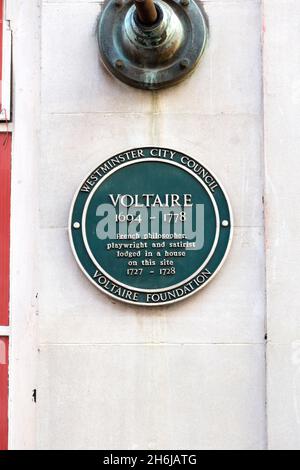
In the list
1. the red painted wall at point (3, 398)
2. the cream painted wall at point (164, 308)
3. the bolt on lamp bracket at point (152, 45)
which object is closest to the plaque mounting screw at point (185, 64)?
the bolt on lamp bracket at point (152, 45)

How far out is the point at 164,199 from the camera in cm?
759

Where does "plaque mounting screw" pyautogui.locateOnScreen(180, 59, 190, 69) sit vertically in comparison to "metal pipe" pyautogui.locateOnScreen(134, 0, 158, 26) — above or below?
below

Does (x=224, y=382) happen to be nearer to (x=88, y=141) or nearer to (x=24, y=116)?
(x=88, y=141)

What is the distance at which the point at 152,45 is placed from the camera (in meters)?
7.66

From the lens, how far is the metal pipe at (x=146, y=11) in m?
7.21

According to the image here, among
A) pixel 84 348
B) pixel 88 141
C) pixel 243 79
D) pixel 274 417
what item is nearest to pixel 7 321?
pixel 84 348

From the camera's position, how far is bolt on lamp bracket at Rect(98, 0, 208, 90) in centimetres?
768

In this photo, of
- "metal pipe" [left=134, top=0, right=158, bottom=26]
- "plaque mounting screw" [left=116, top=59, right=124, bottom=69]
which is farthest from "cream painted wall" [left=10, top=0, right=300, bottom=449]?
"metal pipe" [left=134, top=0, right=158, bottom=26]

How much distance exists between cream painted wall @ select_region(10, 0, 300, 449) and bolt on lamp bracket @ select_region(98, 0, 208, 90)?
0.11 metres

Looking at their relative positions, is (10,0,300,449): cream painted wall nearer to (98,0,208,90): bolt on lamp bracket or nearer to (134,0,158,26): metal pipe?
(98,0,208,90): bolt on lamp bracket

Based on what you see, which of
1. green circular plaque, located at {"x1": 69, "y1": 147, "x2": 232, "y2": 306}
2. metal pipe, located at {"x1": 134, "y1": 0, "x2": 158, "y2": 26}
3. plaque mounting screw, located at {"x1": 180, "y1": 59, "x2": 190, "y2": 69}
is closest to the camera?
metal pipe, located at {"x1": 134, "y1": 0, "x2": 158, "y2": 26}

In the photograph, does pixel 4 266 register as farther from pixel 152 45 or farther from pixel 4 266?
pixel 152 45

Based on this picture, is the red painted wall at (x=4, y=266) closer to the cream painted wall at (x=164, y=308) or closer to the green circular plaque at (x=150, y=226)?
the cream painted wall at (x=164, y=308)

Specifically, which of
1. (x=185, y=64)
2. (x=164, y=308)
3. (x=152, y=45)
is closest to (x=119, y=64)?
(x=152, y=45)
